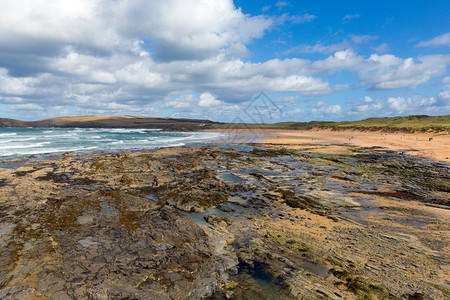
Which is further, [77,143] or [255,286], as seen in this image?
[77,143]

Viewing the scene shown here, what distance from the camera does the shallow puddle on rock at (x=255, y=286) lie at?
5.15 meters

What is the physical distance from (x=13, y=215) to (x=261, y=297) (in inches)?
411

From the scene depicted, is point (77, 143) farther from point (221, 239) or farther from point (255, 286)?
point (255, 286)

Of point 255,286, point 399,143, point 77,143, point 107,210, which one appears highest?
point 77,143

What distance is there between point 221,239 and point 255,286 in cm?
Result: 244

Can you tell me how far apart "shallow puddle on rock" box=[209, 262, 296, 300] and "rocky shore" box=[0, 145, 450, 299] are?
0.09ft

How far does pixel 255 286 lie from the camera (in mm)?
5469

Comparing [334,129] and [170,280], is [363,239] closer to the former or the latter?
[170,280]

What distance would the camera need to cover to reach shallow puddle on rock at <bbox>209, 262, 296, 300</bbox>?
5152mm

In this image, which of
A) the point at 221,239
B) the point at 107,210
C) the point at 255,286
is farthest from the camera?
the point at 107,210

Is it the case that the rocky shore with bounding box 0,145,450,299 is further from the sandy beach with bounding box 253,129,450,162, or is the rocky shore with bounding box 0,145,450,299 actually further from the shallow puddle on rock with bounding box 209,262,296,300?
the sandy beach with bounding box 253,129,450,162

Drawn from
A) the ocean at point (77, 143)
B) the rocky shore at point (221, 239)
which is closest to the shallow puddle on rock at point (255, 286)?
the rocky shore at point (221, 239)

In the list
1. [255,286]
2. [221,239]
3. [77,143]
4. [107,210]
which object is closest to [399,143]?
[221,239]

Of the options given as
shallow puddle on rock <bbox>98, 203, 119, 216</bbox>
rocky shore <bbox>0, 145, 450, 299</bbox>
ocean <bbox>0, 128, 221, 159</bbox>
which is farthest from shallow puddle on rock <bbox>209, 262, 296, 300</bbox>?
ocean <bbox>0, 128, 221, 159</bbox>
